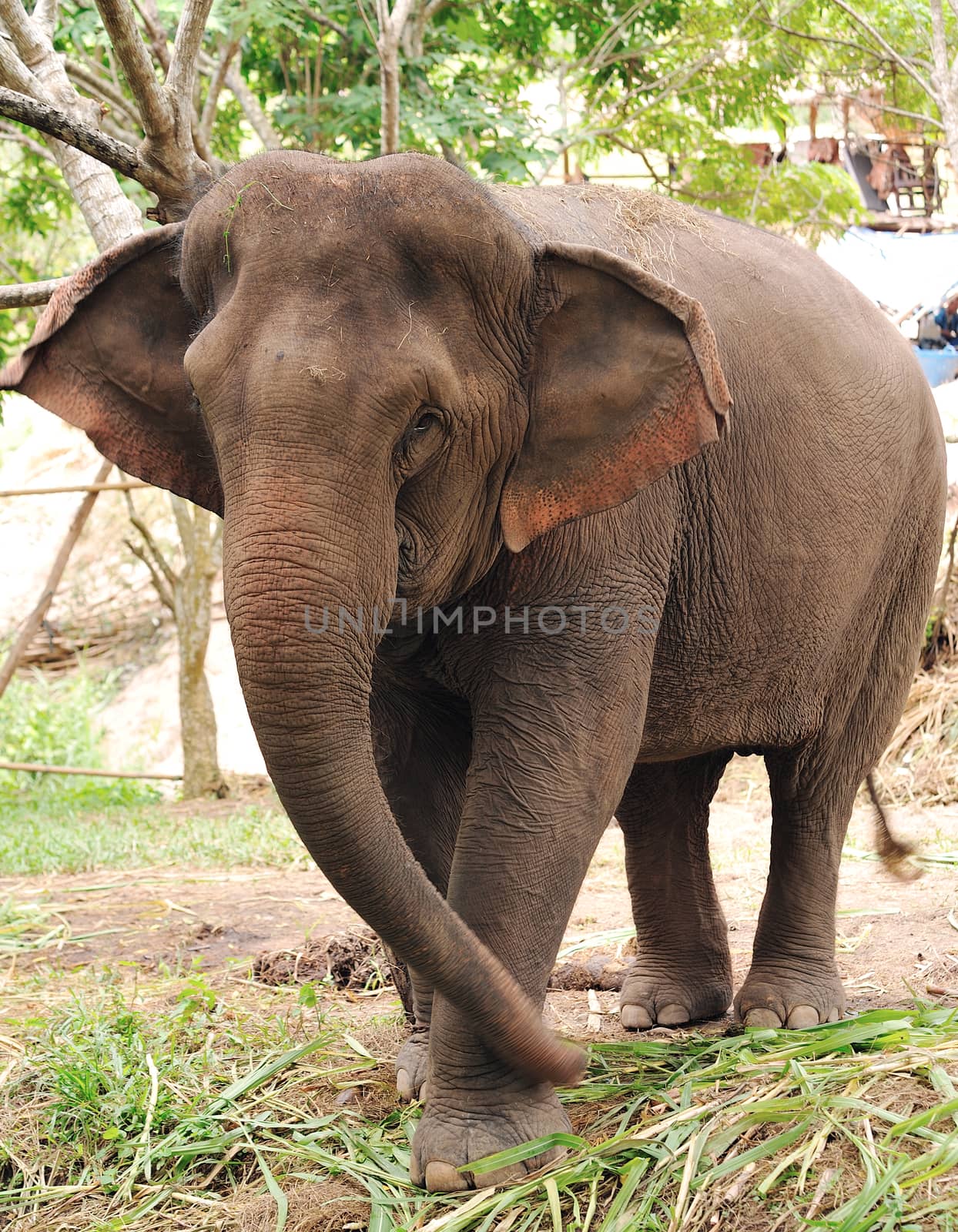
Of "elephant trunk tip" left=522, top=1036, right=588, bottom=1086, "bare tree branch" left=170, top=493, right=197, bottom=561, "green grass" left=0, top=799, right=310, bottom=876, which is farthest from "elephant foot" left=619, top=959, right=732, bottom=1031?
"bare tree branch" left=170, top=493, right=197, bottom=561

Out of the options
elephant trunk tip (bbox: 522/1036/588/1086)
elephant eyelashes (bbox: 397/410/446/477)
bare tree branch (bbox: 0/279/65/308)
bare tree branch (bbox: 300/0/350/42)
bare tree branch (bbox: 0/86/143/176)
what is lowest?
elephant trunk tip (bbox: 522/1036/588/1086)

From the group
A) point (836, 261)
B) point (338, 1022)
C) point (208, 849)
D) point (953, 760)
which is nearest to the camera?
point (338, 1022)

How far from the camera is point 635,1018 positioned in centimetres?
393

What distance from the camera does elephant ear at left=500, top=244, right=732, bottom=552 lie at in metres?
2.66

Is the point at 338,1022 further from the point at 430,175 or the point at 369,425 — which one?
the point at 430,175

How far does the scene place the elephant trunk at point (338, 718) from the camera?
88.3 inches

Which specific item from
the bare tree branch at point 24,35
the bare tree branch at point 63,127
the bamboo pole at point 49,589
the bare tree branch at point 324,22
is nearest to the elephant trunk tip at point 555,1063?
the bare tree branch at point 63,127

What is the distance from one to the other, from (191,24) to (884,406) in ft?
6.72

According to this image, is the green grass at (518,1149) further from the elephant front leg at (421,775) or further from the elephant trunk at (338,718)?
the elephant trunk at (338,718)

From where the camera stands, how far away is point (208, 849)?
6.82 metres

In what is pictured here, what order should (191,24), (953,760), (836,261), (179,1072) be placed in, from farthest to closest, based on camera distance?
(836,261) → (953,760) → (191,24) → (179,1072)

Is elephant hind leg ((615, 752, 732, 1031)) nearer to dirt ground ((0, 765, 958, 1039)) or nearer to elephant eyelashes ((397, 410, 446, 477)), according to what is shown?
dirt ground ((0, 765, 958, 1039))

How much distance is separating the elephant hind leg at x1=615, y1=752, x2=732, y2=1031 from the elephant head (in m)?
1.56

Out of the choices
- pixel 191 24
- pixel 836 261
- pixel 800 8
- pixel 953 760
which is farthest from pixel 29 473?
pixel 191 24
